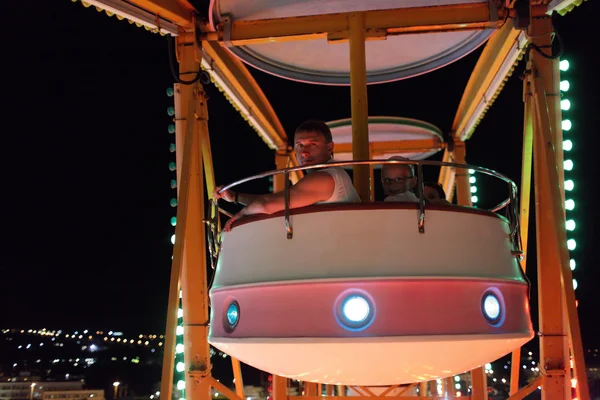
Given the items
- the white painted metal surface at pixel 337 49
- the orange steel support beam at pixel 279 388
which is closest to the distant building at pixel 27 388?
the orange steel support beam at pixel 279 388

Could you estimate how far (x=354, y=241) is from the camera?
3131mm

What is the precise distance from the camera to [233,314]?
341 centimetres

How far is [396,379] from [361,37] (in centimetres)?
276

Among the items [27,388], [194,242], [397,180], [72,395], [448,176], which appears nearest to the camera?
[397,180]

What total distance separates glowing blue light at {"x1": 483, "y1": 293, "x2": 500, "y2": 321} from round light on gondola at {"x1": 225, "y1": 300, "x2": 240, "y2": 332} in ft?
4.60

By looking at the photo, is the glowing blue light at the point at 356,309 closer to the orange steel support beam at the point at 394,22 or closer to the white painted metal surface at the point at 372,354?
the white painted metal surface at the point at 372,354

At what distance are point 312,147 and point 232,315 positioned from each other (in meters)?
1.16

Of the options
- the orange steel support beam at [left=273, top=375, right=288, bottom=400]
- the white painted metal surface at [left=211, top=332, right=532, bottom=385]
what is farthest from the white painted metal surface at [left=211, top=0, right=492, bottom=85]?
the orange steel support beam at [left=273, top=375, right=288, bottom=400]

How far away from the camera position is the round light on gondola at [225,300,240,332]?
3.37m

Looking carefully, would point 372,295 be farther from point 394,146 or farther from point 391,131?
point 394,146

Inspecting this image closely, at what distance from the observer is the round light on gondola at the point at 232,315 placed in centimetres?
337

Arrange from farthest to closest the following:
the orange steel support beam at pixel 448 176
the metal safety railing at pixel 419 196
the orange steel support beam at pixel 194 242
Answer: the orange steel support beam at pixel 448 176
the orange steel support beam at pixel 194 242
the metal safety railing at pixel 419 196

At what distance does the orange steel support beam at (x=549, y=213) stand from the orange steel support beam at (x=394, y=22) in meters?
0.45

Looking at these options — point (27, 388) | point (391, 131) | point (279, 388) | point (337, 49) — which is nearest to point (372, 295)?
point (279, 388)
